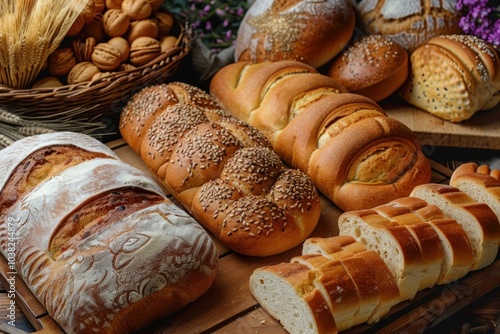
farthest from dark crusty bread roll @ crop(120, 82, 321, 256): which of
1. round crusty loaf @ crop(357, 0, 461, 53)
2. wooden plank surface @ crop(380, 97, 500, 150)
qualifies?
round crusty loaf @ crop(357, 0, 461, 53)

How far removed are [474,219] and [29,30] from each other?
1946 millimetres

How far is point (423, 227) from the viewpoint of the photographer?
6.75ft

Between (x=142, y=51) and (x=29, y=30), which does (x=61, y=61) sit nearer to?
(x=29, y=30)

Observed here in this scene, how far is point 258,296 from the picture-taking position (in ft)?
6.78

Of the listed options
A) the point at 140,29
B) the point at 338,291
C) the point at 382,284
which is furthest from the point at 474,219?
the point at 140,29

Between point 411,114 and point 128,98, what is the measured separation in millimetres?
1381

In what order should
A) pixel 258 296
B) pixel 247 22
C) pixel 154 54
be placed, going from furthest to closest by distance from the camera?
pixel 247 22 → pixel 154 54 → pixel 258 296

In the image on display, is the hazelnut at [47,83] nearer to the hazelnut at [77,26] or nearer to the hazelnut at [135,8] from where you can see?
the hazelnut at [77,26]

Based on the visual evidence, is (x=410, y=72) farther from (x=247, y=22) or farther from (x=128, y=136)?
(x=128, y=136)

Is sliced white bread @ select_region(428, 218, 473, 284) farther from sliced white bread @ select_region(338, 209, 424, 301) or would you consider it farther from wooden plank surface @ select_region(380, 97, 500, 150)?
wooden plank surface @ select_region(380, 97, 500, 150)

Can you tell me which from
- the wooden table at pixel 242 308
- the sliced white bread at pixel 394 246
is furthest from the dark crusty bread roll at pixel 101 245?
the sliced white bread at pixel 394 246

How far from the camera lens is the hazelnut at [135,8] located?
10.1ft

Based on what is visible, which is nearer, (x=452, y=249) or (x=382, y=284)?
(x=382, y=284)

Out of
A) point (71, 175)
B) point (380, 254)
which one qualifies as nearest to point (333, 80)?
point (380, 254)
